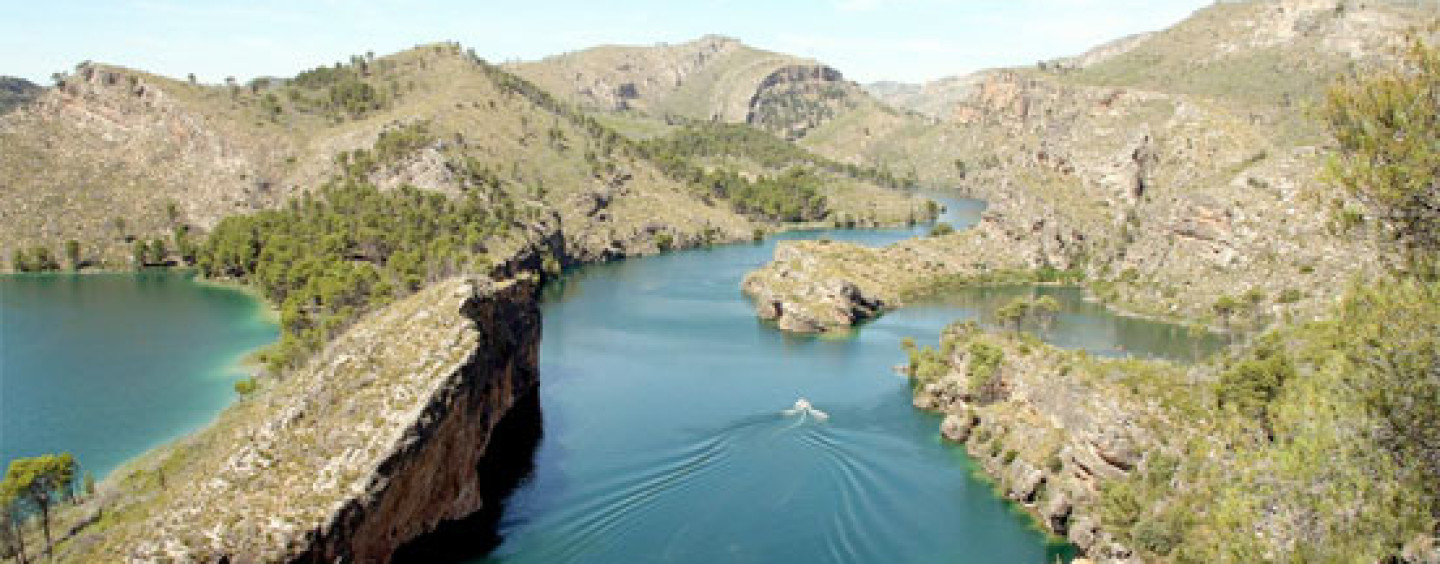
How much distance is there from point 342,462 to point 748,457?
95.1 ft

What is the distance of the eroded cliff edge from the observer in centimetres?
3972

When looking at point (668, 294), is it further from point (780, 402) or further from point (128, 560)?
point (128, 560)

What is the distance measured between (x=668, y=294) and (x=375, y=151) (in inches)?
2595

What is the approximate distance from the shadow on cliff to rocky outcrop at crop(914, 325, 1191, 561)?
1232 inches

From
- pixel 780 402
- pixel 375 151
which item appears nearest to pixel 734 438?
pixel 780 402

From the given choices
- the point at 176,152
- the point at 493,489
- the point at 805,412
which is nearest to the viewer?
the point at 493,489

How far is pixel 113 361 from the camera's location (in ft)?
292

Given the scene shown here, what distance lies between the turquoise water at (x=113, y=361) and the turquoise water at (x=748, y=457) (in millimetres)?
29168

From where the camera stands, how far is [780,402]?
78.2 m

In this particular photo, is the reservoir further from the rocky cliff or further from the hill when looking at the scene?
the hill

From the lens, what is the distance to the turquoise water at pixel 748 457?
53.1 m

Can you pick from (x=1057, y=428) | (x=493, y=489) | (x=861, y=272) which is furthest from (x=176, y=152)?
(x=1057, y=428)

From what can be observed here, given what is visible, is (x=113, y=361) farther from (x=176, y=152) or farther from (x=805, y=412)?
(x=176, y=152)

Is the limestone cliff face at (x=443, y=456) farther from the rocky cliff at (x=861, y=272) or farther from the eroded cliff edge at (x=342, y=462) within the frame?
the rocky cliff at (x=861, y=272)
